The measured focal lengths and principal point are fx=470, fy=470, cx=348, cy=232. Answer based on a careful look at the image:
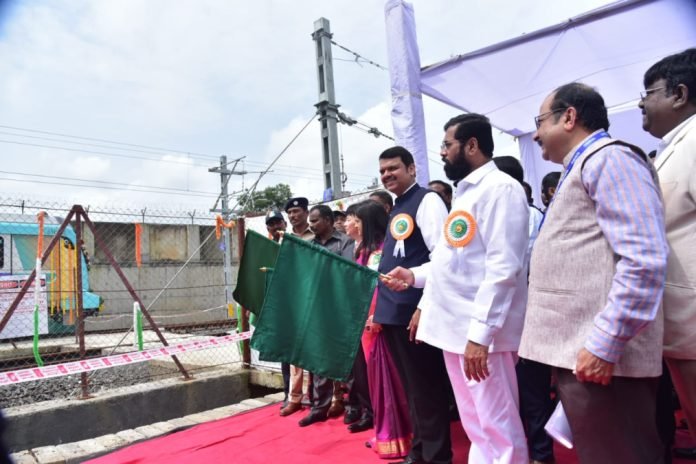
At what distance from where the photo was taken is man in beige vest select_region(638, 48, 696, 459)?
1466 mm

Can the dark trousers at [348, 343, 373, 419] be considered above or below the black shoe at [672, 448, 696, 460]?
above

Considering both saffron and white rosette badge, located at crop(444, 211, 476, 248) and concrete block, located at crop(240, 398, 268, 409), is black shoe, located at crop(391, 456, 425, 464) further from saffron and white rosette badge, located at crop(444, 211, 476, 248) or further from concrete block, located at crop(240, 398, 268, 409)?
concrete block, located at crop(240, 398, 268, 409)

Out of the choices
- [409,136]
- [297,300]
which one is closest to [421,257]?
[297,300]

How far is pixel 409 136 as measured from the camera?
3918 millimetres

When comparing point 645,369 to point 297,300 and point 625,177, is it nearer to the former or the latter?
point 625,177

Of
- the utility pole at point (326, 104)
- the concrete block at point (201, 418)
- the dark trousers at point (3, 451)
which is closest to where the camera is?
the dark trousers at point (3, 451)

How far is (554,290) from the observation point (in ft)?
4.76

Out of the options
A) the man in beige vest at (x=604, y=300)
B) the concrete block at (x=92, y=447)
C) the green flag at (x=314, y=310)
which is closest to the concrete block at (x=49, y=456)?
the concrete block at (x=92, y=447)

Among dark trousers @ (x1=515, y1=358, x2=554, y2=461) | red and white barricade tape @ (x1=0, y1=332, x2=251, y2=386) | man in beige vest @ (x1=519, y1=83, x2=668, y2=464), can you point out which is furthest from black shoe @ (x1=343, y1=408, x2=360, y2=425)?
man in beige vest @ (x1=519, y1=83, x2=668, y2=464)

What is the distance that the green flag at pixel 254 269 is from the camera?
392 centimetres

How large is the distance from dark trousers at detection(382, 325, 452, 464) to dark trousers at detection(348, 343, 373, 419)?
103 centimetres

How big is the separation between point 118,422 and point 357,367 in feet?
9.62

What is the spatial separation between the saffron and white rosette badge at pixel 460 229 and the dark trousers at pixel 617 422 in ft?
2.48

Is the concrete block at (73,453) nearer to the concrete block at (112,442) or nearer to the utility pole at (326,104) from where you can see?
the concrete block at (112,442)
